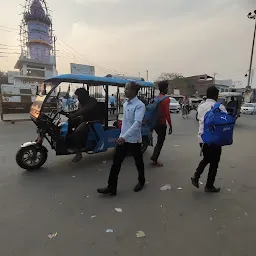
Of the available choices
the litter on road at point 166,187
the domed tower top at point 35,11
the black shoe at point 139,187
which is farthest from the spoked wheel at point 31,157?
the domed tower top at point 35,11

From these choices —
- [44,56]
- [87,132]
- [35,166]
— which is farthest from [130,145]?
[44,56]


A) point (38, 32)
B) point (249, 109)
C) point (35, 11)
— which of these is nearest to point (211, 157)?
point (249, 109)

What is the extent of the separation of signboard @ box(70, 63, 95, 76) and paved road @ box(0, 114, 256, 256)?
1261 inches

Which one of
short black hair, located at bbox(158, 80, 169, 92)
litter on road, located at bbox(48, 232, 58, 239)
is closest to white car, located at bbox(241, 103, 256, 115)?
short black hair, located at bbox(158, 80, 169, 92)

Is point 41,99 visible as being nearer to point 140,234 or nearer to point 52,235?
point 52,235

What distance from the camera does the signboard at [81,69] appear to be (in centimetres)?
3566

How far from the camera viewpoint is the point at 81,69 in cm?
3703

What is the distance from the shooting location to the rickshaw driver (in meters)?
5.30

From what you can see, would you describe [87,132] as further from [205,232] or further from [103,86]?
[205,232]

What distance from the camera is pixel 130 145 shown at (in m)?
3.88

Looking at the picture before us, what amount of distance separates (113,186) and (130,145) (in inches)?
28.8

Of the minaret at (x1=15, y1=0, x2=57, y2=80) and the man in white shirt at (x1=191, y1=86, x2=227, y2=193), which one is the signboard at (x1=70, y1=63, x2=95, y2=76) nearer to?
the minaret at (x1=15, y1=0, x2=57, y2=80)

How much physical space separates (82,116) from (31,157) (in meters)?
1.37

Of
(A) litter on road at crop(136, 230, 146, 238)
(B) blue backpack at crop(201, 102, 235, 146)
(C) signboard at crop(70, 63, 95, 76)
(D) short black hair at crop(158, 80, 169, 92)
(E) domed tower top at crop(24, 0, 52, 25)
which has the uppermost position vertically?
(E) domed tower top at crop(24, 0, 52, 25)
